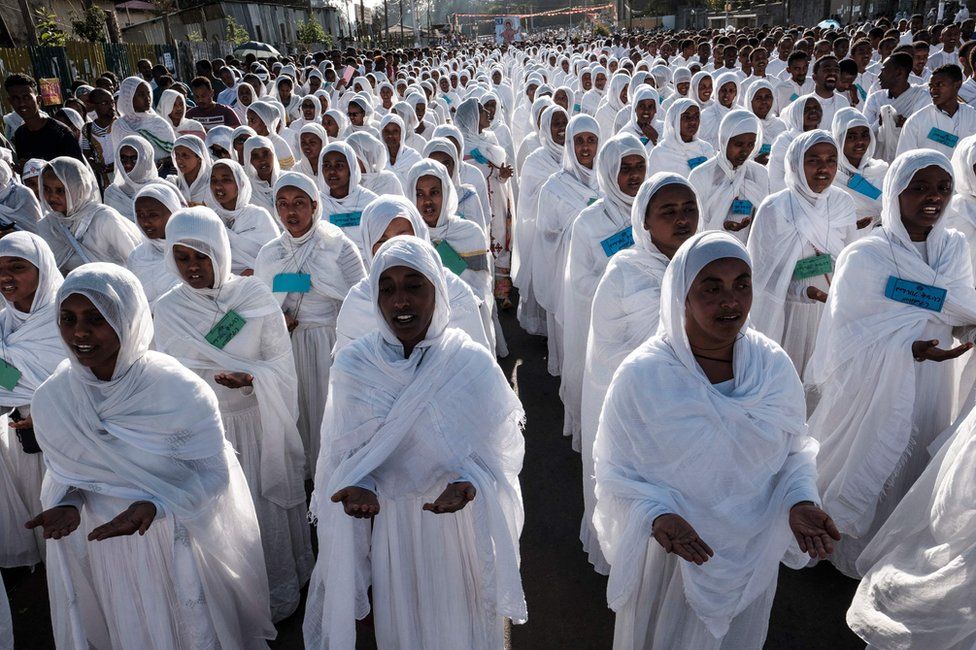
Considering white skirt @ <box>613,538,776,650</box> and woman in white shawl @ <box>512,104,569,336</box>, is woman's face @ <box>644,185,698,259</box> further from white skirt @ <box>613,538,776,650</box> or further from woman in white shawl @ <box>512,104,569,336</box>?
woman in white shawl @ <box>512,104,569,336</box>

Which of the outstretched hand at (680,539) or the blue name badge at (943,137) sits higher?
the blue name badge at (943,137)

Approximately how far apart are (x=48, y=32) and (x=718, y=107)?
69.8 feet

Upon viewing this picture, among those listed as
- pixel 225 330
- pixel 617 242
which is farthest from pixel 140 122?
pixel 617 242

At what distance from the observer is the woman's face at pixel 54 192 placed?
186 inches

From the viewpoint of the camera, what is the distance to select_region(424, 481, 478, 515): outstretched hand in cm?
219

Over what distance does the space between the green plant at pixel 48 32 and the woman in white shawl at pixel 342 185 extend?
17.5 meters

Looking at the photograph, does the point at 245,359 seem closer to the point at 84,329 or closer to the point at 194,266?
the point at 194,266

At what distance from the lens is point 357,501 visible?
2.21 m

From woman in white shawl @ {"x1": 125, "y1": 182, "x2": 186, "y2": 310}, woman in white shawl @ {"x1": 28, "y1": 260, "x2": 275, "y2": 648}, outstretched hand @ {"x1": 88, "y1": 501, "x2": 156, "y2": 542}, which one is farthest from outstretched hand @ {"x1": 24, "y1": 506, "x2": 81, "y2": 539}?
woman in white shawl @ {"x1": 125, "y1": 182, "x2": 186, "y2": 310}

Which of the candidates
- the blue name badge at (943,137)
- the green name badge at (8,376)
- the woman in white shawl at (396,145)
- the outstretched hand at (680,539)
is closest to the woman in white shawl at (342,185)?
the woman in white shawl at (396,145)

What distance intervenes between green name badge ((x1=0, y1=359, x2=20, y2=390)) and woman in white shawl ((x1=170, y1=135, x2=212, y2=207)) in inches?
109

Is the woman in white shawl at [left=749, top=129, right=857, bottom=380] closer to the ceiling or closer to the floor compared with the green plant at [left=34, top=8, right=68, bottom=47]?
closer to the floor

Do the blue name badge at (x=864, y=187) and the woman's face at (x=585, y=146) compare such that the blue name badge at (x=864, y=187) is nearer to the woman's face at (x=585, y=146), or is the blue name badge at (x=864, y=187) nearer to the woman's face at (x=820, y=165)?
the woman's face at (x=820, y=165)

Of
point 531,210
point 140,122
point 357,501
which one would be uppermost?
point 140,122
